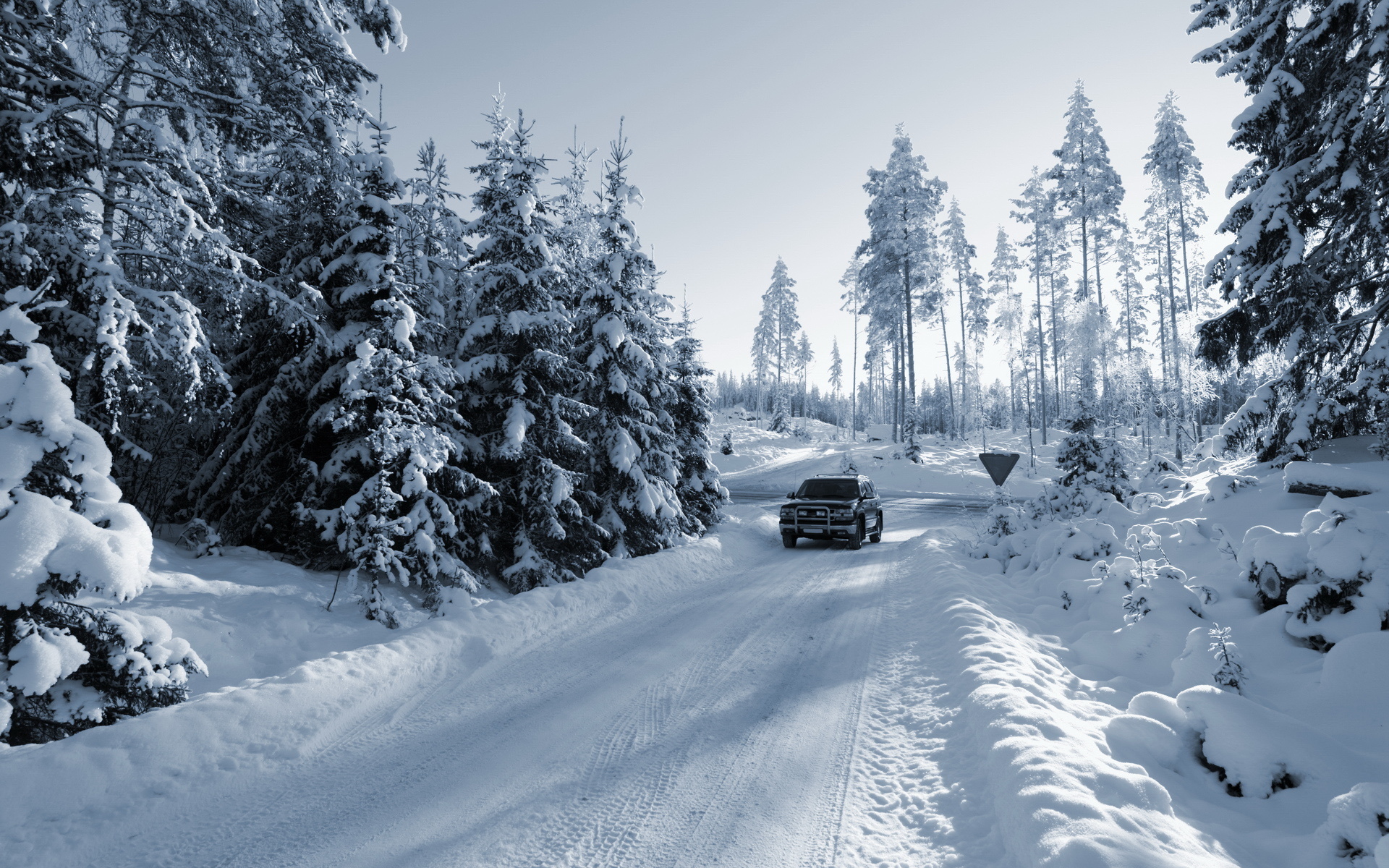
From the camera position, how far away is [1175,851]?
3.18 m

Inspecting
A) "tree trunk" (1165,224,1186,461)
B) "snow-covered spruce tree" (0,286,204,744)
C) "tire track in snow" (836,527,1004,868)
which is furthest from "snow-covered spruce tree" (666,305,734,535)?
"tree trunk" (1165,224,1186,461)

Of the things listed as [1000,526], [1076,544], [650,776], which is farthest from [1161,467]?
[650,776]

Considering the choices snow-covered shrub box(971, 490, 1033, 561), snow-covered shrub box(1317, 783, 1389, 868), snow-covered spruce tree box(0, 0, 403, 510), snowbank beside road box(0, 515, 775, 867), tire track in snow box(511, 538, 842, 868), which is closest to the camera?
snow-covered shrub box(1317, 783, 1389, 868)

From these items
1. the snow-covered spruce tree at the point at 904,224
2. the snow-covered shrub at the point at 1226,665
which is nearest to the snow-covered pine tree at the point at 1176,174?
the snow-covered spruce tree at the point at 904,224

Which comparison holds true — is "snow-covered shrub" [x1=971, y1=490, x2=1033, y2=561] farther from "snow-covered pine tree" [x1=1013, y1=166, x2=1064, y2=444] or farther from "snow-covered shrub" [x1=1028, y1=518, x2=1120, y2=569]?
"snow-covered pine tree" [x1=1013, y1=166, x2=1064, y2=444]

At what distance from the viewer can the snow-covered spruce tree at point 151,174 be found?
558cm

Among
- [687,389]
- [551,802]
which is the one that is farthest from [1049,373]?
[551,802]

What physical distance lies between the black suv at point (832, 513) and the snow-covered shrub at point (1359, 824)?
11709 millimetres

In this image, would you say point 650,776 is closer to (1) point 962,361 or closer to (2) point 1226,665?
(2) point 1226,665

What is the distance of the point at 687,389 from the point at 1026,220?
39100 mm

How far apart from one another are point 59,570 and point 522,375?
6.71 meters

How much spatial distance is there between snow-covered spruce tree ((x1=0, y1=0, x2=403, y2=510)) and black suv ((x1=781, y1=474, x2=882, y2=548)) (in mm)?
11811

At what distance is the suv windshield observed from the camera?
15805 mm

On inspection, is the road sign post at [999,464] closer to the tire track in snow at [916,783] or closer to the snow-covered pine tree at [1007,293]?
the tire track in snow at [916,783]
